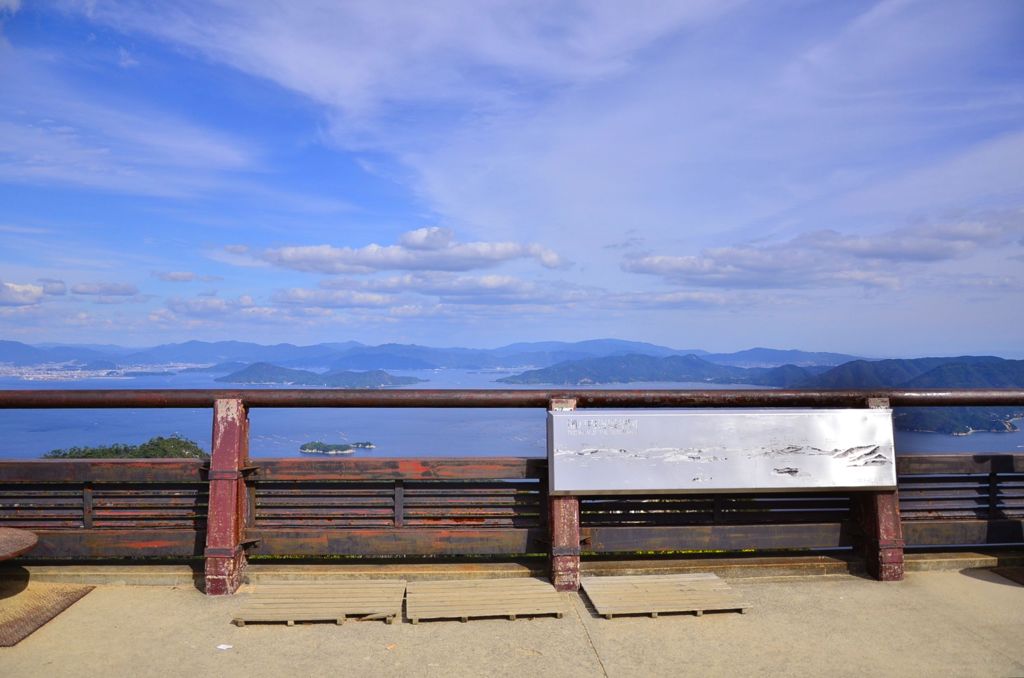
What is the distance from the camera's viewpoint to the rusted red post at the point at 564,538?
4.87m

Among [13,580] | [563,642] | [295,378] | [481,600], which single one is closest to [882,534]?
[563,642]

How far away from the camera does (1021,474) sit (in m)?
5.67

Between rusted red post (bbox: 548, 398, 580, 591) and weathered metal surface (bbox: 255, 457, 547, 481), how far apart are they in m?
0.28

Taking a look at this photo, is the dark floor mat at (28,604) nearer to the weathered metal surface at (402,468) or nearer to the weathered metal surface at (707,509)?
the weathered metal surface at (402,468)

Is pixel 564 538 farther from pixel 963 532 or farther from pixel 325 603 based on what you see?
pixel 963 532

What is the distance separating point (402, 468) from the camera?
5043 millimetres

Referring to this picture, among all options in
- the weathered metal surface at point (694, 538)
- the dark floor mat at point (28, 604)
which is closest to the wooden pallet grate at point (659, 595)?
the weathered metal surface at point (694, 538)

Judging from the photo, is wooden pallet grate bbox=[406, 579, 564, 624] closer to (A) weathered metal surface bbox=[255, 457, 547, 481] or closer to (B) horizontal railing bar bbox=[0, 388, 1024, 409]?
(A) weathered metal surface bbox=[255, 457, 547, 481]

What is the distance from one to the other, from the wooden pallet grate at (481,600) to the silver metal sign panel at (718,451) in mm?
654

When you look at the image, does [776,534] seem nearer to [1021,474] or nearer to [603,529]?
[603,529]

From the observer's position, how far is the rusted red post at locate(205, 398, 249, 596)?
15.8ft

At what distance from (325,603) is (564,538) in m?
1.54

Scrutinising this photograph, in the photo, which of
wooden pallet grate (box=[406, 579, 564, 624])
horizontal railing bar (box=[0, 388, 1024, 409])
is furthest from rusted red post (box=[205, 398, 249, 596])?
wooden pallet grate (box=[406, 579, 564, 624])

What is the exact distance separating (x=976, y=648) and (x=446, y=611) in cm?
286
